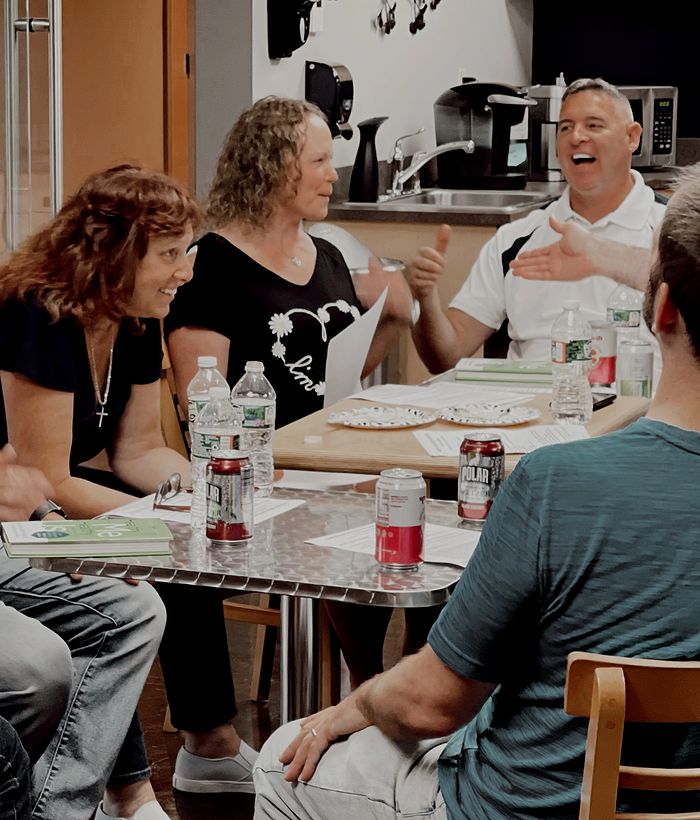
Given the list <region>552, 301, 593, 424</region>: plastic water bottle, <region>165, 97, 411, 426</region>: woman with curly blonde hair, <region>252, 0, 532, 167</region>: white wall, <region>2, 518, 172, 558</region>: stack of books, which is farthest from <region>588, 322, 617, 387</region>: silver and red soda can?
<region>252, 0, 532, 167</region>: white wall

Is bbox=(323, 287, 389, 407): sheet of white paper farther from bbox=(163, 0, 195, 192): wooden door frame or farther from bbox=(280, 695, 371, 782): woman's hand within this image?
bbox=(280, 695, 371, 782): woman's hand

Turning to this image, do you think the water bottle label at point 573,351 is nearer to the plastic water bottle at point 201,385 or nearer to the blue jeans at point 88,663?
the plastic water bottle at point 201,385

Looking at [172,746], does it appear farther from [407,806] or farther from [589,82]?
[589,82]

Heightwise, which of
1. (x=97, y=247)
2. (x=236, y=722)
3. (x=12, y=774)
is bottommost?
(x=236, y=722)

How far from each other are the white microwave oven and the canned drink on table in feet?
13.1

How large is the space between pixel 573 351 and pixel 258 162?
0.92 meters

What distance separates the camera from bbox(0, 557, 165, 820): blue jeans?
2.16 m

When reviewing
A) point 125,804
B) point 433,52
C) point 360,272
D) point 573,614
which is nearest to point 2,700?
point 125,804

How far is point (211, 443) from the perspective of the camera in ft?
7.29

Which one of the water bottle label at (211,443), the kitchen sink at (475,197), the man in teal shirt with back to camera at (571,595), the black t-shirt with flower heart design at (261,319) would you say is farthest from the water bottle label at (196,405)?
the kitchen sink at (475,197)

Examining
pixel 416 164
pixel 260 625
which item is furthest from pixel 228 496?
pixel 416 164

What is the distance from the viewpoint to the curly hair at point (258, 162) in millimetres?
3248

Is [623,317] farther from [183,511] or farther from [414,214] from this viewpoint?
[183,511]

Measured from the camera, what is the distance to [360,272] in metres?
3.61
